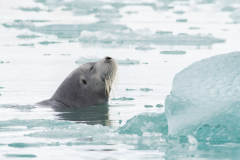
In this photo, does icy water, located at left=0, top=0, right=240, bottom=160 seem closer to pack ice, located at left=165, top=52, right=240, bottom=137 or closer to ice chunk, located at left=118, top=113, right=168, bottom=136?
ice chunk, located at left=118, top=113, right=168, bottom=136

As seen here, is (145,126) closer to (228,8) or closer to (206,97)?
(206,97)

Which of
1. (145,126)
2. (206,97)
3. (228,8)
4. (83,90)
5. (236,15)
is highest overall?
(228,8)

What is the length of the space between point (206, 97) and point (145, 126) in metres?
0.78

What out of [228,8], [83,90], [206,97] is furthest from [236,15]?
[206,97]

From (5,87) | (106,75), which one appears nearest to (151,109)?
(106,75)

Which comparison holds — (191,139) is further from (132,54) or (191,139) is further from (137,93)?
(132,54)

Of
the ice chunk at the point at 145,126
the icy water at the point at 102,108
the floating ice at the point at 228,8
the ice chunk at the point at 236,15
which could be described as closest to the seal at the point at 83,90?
the icy water at the point at 102,108

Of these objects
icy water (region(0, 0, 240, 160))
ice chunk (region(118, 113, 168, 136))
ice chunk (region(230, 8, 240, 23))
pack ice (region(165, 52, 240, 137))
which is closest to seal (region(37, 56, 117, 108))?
icy water (region(0, 0, 240, 160))

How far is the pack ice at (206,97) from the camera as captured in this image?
5.54 meters

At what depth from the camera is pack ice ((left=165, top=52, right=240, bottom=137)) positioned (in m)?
5.54

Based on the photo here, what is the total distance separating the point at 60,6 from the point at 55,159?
55629mm

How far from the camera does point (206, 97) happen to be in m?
5.77

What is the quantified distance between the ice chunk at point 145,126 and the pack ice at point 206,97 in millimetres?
276

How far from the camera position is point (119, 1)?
58.3 meters
